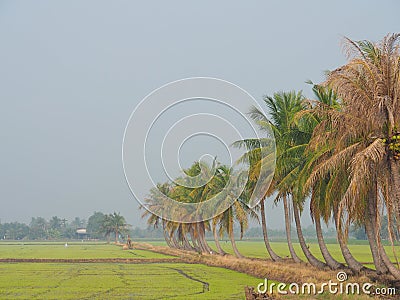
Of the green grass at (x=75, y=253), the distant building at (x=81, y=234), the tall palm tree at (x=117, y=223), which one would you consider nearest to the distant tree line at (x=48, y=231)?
the distant building at (x=81, y=234)

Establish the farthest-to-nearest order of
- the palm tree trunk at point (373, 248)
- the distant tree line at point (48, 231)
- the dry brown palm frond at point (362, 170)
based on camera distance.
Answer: the distant tree line at point (48, 231)
the palm tree trunk at point (373, 248)
the dry brown palm frond at point (362, 170)

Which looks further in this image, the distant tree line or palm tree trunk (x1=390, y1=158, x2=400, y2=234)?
the distant tree line

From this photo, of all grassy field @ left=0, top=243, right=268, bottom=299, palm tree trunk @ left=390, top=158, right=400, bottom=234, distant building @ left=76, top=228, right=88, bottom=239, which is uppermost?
palm tree trunk @ left=390, top=158, right=400, bottom=234

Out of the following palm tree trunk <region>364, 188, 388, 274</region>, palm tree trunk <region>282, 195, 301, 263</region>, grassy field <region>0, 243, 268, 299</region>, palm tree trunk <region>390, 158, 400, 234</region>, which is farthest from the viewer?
palm tree trunk <region>282, 195, 301, 263</region>

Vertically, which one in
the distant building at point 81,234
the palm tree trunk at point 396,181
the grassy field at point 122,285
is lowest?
the grassy field at point 122,285

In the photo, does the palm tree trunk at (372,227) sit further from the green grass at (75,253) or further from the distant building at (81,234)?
the distant building at (81,234)

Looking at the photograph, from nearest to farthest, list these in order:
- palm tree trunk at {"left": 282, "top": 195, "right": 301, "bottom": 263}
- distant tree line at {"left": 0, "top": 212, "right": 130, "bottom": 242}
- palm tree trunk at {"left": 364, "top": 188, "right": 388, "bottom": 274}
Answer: palm tree trunk at {"left": 364, "top": 188, "right": 388, "bottom": 274}, palm tree trunk at {"left": 282, "top": 195, "right": 301, "bottom": 263}, distant tree line at {"left": 0, "top": 212, "right": 130, "bottom": 242}

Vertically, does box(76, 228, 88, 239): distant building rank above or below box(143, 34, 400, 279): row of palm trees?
below

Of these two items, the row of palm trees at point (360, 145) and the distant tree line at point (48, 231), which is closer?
the row of palm trees at point (360, 145)

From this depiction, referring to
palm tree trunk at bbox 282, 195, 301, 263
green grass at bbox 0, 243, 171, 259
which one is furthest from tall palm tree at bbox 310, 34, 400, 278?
green grass at bbox 0, 243, 171, 259

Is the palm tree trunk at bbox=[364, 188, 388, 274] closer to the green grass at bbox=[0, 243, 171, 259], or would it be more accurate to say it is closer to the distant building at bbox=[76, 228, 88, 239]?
the green grass at bbox=[0, 243, 171, 259]

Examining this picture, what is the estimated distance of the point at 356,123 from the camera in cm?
1187

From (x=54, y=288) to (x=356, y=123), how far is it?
11844 millimetres

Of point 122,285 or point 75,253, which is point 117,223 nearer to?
point 75,253
